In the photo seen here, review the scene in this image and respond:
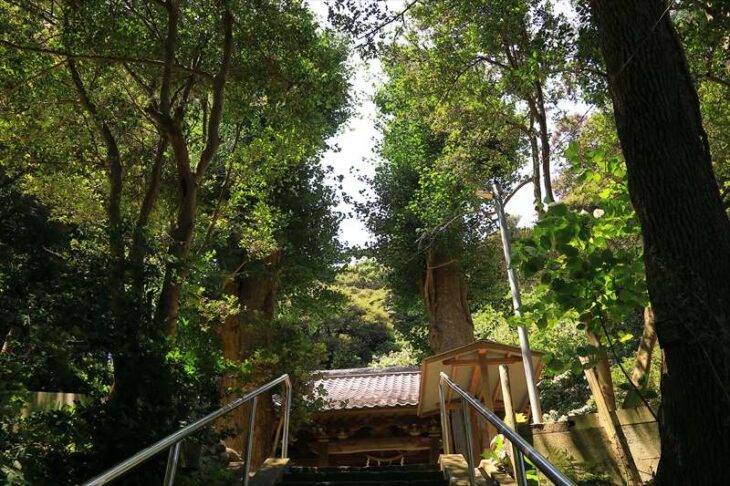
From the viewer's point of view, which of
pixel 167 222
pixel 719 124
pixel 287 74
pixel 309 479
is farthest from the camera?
pixel 167 222

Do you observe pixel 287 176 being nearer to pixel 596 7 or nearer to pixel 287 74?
pixel 287 74

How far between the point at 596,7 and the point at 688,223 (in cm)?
143

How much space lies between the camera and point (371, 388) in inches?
509

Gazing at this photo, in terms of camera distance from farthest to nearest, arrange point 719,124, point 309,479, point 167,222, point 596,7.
Result: point 167,222, point 719,124, point 309,479, point 596,7

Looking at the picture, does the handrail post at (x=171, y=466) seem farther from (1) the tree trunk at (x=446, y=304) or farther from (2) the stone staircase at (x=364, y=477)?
(1) the tree trunk at (x=446, y=304)

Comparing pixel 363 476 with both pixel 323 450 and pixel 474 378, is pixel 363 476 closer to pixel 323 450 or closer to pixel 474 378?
pixel 474 378

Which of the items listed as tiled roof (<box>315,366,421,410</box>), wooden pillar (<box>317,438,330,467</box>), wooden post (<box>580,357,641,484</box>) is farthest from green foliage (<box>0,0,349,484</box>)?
wooden post (<box>580,357,641,484</box>)

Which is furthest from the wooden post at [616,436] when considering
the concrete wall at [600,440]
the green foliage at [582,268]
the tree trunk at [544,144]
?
the tree trunk at [544,144]

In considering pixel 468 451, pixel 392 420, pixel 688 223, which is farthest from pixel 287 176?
pixel 688 223

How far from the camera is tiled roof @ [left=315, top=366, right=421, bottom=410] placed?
36.4 feet

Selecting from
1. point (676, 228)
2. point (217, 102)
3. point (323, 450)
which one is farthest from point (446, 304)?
point (676, 228)

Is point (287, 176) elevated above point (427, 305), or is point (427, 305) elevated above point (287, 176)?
point (287, 176)

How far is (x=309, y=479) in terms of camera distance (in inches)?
199

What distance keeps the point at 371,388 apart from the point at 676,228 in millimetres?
10985
